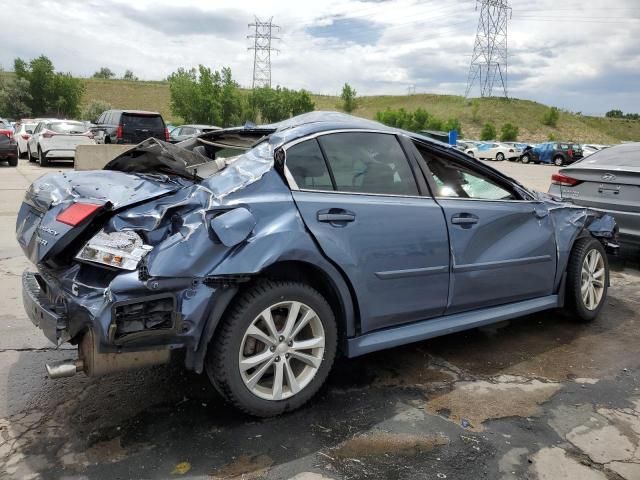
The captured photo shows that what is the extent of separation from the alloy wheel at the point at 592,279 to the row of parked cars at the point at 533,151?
33148 mm

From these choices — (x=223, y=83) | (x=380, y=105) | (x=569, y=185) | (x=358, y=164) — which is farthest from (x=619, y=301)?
(x=380, y=105)

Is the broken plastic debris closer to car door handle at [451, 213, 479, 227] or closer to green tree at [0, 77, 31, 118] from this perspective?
car door handle at [451, 213, 479, 227]

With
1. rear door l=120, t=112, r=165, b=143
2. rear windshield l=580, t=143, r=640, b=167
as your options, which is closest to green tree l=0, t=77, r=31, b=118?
rear door l=120, t=112, r=165, b=143

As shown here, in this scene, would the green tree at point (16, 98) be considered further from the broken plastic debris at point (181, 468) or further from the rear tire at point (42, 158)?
the broken plastic debris at point (181, 468)

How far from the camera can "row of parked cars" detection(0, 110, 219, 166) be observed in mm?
17406

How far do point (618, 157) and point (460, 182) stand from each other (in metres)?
3.85

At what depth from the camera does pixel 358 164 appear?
334 cm

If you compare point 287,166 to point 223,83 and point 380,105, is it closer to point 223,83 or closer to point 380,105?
point 223,83

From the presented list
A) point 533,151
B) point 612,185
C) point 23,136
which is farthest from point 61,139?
point 533,151

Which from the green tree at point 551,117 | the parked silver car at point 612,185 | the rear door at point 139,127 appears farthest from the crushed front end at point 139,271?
the green tree at point 551,117

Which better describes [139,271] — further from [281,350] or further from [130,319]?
[281,350]

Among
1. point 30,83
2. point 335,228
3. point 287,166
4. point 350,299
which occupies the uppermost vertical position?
point 30,83

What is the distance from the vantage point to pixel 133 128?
18.7 metres

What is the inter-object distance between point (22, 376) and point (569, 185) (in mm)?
6041
